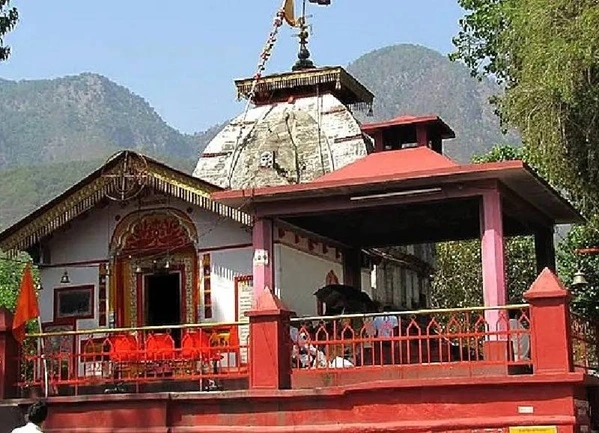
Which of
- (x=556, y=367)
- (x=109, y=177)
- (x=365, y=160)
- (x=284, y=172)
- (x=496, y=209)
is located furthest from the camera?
(x=284, y=172)

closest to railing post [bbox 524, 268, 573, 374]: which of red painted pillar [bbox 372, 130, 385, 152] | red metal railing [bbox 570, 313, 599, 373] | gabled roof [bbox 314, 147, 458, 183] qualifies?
red metal railing [bbox 570, 313, 599, 373]

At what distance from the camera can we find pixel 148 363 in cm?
1429

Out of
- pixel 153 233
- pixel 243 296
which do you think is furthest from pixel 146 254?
pixel 243 296

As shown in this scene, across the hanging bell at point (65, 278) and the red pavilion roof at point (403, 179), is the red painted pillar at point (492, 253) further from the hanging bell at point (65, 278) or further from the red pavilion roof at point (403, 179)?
the hanging bell at point (65, 278)

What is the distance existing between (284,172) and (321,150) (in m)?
0.88

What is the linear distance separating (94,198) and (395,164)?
200 inches

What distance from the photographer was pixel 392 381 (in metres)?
11.9

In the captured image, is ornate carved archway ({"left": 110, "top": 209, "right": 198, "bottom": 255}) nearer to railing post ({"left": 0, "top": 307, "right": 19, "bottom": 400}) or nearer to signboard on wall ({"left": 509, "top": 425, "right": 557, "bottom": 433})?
railing post ({"left": 0, "top": 307, "right": 19, "bottom": 400})

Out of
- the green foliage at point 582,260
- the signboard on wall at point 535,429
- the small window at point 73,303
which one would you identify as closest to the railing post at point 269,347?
the signboard on wall at point 535,429

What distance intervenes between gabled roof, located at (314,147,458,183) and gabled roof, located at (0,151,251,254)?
77.8 inches

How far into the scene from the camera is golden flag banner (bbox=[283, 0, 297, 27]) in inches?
902

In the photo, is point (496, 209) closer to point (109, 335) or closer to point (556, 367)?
point (556, 367)

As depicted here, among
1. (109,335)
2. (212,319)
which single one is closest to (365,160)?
(212,319)

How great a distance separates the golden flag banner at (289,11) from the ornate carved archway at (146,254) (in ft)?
24.4
